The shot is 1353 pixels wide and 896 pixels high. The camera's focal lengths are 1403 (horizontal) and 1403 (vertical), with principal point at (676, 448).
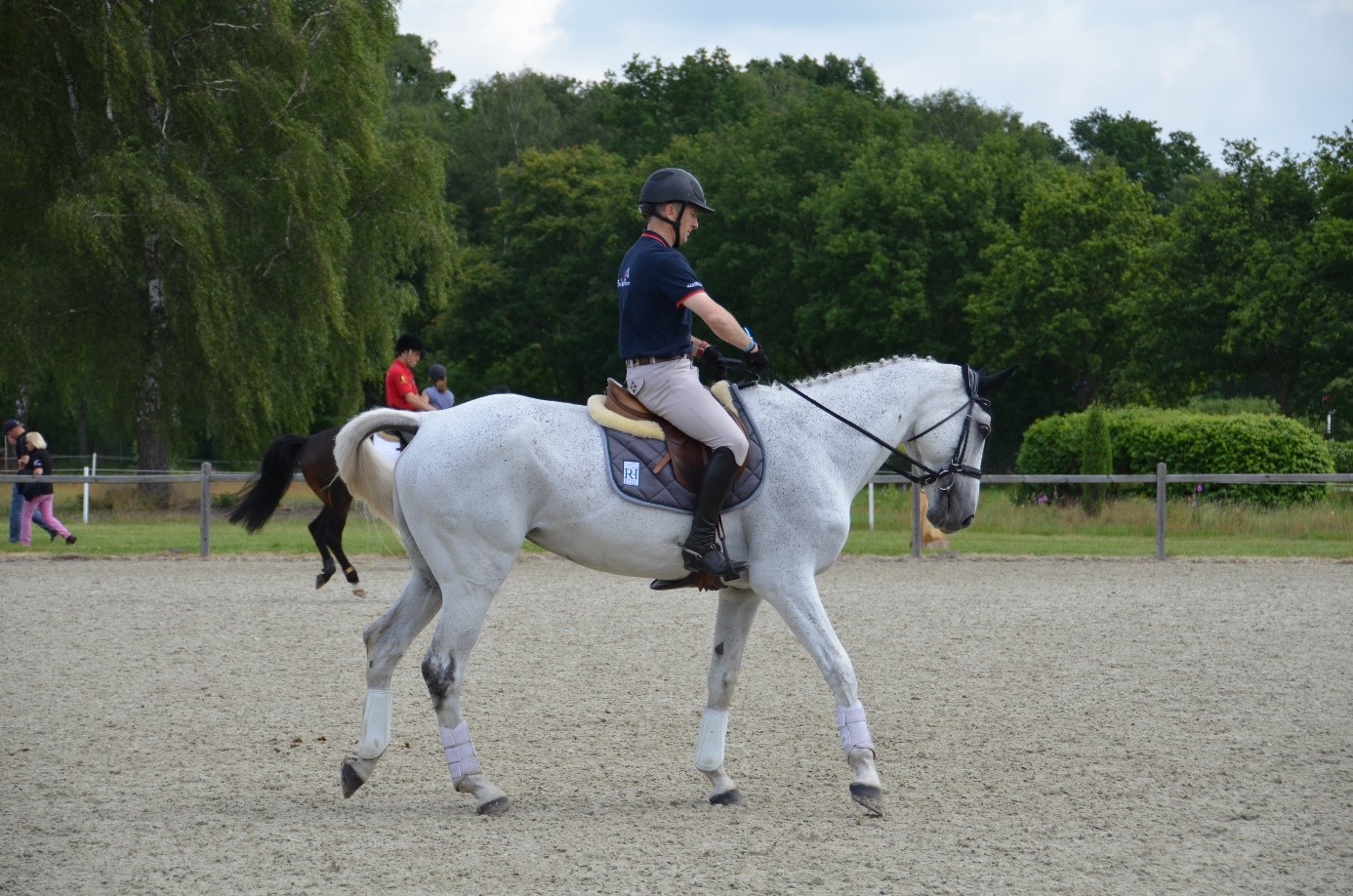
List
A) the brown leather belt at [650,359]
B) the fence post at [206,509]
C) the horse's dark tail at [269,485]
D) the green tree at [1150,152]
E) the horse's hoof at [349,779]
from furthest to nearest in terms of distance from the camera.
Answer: the green tree at [1150,152], the fence post at [206,509], the horse's dark tail at [269,485], the brown leather belt at [650,359], the horse's hoof at [349,779]

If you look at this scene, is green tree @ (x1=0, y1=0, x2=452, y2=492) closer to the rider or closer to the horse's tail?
the horse's tail

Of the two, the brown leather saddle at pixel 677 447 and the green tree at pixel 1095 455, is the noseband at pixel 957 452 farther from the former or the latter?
the green tree at pixel 1095 455

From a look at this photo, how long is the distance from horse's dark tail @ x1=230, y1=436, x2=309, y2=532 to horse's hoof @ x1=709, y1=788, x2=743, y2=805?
8258mm

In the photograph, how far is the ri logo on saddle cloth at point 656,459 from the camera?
6395mm

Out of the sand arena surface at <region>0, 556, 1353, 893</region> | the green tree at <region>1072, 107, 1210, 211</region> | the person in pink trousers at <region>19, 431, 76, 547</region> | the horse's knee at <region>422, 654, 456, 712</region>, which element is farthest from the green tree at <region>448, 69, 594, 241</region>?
the horse's knee at <region>422, 654, 456, 712</region>

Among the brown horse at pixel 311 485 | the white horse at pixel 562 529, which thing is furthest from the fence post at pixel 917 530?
the white horse at pixel 562 529

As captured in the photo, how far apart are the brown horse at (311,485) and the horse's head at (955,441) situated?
781 centimetres

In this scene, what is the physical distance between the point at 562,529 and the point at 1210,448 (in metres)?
21.1

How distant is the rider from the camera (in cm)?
630

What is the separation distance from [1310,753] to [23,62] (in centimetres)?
2792

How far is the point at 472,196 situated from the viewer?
6228 cm

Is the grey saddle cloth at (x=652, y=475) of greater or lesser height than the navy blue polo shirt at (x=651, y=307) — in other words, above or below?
below

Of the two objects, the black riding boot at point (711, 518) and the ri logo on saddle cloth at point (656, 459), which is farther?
the ri logo on saddle cloth at point (656, 459)

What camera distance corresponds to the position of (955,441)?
7.00 meters
